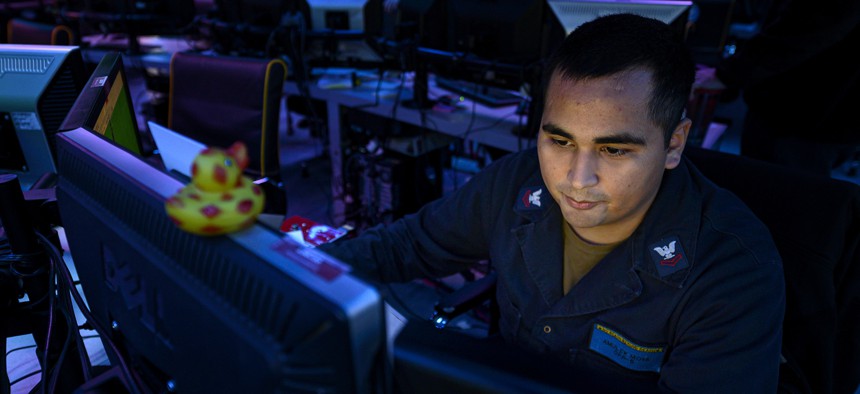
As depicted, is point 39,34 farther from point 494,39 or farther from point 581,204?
point 581,204

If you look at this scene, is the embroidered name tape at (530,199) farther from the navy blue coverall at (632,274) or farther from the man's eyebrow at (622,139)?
the man's eyebrow at (622,139)

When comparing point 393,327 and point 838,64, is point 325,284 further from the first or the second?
point 838,64

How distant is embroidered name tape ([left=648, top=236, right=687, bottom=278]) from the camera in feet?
2.84

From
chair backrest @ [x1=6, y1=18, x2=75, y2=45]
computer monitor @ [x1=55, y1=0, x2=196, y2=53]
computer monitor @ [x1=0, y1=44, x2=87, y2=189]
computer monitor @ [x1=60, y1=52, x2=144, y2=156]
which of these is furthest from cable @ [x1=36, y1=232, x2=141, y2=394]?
computer monitor @ [x1=55, y1=0, x2=196, y2=53]

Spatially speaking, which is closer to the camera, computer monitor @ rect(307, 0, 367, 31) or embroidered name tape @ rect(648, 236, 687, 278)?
embroidered name tape @ rect(648, 236, 687, 278)

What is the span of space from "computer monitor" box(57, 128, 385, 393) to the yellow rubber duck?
0.06 ft

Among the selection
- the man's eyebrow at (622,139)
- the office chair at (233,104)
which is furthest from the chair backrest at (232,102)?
the man's eyebrow at (622,139)

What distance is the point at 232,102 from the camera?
69.7 inches

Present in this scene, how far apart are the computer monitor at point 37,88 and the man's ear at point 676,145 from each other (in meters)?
1.22

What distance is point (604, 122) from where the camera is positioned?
81 cm

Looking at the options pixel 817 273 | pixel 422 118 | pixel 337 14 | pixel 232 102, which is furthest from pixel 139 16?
pixel 817 273

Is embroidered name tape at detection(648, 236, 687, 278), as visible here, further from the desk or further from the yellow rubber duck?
the desk

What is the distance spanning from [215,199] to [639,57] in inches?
27.2

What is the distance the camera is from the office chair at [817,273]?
862mm
